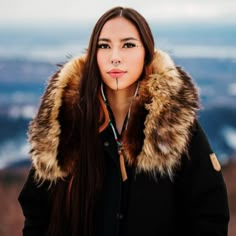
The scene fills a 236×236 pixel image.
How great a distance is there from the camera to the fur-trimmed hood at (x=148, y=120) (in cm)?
144

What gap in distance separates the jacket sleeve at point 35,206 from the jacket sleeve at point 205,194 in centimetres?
49

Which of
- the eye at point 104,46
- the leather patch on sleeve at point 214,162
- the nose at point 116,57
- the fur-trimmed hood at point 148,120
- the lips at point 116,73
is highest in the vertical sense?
the eye at point 104,46

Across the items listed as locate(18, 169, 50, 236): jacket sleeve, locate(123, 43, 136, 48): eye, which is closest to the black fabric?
locate(18, 169, 50, 236): jacket sleeve

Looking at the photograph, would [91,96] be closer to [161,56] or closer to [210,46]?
[161,56]

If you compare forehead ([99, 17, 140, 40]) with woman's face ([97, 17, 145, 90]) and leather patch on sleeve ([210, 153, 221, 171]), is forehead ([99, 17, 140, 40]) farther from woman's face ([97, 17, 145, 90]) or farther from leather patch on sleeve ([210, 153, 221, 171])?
leather patch on sleeve ([210, 153, 221, 171])

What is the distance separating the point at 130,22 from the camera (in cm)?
149

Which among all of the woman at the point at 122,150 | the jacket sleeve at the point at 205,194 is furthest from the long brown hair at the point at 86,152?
the jacket sleeve at the point at 205,194

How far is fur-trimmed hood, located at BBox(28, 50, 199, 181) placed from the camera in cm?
144

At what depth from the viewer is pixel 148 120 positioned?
145 centimetres

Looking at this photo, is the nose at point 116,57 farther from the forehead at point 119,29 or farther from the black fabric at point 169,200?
the black fabric at point 169,200

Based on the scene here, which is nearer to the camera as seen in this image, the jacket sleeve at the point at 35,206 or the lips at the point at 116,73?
the lips at the point at 116,73

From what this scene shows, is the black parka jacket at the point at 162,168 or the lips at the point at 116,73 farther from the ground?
the lips at the point at 116,73

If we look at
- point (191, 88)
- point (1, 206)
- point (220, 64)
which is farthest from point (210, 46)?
point (191, 88)

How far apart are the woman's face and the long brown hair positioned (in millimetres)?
23
